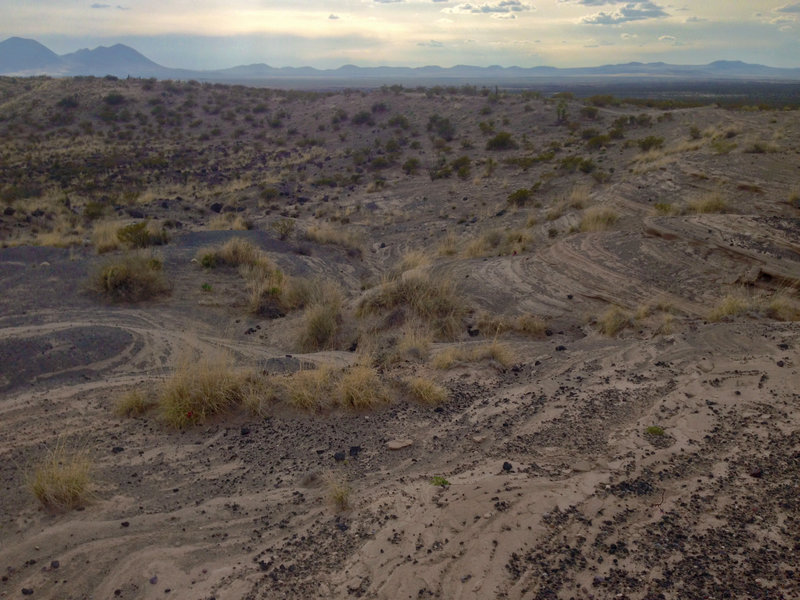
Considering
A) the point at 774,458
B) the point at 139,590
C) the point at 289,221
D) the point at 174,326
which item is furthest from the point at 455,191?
the point at 139,590

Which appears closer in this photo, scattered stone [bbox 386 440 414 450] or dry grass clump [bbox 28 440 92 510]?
dry grass clump [bbox 28 440 92 510]

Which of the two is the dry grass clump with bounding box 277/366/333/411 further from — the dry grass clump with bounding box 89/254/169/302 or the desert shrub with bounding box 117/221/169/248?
the desert shrub with bounding box 117/221/169/248

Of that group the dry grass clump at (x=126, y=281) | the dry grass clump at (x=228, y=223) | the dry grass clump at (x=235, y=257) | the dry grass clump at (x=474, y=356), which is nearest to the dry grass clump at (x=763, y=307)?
the dry grass clump at (x=474, y=356)

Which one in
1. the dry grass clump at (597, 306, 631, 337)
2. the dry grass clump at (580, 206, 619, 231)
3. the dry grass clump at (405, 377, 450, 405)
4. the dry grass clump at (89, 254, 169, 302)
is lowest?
the dry grass clump at (405, 377, 450, 405)

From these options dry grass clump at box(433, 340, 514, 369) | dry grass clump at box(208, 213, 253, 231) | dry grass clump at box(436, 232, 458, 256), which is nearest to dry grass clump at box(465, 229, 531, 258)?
dry grass clump at box(436, 232, 458, 256)

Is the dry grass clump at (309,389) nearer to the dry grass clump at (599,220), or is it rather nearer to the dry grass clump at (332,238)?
Result: the dry grass clump at (599,220)

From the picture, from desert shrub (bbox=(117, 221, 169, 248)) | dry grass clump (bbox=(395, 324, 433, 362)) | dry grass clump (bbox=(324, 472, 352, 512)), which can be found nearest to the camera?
dry grass clump (bbox=(324, 472, 352, 512))

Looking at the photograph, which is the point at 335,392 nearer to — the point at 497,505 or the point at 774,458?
the point at 497,505
